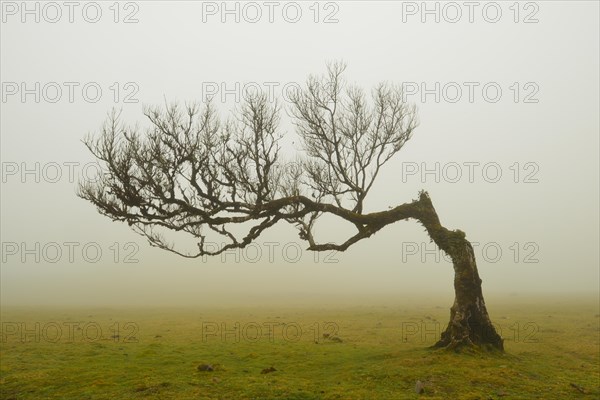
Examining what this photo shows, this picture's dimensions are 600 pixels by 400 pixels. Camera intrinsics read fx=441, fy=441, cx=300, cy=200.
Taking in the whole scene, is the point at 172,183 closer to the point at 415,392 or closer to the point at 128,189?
the point at 128,189

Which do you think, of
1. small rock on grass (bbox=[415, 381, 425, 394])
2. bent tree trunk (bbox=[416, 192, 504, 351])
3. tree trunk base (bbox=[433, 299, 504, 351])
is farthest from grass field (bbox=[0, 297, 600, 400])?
bent tree trunk (bbox=[416, 192, 504, 351])

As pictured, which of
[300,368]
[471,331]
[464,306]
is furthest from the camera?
[464,306]

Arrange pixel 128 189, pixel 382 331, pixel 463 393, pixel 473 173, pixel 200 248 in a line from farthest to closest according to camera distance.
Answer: pixel 382 331, pixel 473 173, pixel 200 248, pixel 128 189, pixel 463 393

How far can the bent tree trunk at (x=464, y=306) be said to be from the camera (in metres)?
17.0

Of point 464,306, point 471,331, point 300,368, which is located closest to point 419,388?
point 300,368

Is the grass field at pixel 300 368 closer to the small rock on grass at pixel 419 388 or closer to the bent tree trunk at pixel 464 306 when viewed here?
the small rock on grass at pixel 419 388

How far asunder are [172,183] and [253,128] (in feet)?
14.3

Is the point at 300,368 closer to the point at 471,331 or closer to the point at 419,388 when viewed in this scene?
the point at 419,388

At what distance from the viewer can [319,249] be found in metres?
21.0

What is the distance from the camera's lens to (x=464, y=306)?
57.1 ft

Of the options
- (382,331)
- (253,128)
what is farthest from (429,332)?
(253,128)

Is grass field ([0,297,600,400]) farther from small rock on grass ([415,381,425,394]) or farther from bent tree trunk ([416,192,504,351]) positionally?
bent tree trunk ([416,192,504,351])

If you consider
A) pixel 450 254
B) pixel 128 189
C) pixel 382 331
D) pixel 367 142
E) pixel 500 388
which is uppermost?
pixel 367 142

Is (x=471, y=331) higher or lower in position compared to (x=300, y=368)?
higher
